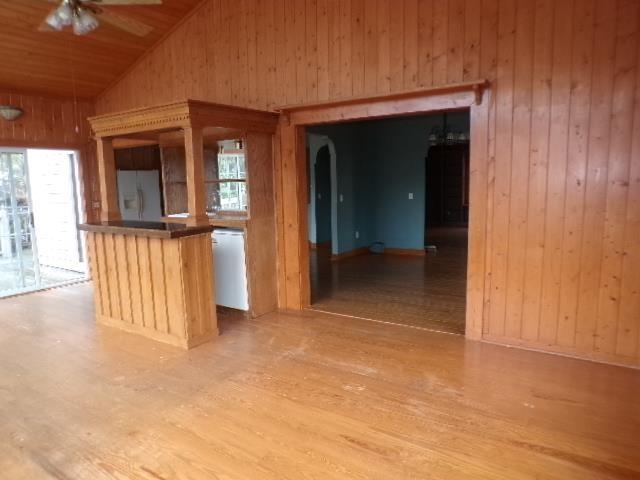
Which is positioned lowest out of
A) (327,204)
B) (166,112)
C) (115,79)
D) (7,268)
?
(7,268)

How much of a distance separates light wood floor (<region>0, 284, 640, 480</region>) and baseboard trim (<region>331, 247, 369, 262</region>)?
368 centimetres

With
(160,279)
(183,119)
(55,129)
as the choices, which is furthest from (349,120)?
(55,129)

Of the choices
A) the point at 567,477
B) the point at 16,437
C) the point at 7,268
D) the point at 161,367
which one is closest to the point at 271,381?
the point at 161,367

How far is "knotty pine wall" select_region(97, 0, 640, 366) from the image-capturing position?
3211 millimetres

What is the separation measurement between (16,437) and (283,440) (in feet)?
4.95

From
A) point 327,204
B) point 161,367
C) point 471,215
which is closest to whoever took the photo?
point 161,367

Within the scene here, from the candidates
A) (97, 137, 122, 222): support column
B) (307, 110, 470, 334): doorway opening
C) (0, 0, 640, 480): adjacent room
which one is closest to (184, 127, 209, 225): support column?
(0, 0, 640, 480): adjacent room

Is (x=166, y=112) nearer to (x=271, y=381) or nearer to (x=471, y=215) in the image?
(x=271, y=381)

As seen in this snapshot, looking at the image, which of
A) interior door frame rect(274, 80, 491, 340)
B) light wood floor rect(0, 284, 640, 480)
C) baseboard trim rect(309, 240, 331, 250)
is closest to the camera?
light wood floor rect(0, 284, 640, 480)

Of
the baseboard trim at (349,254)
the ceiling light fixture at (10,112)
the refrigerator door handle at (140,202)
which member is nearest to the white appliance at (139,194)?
the refrigerator door handle at (140,202)

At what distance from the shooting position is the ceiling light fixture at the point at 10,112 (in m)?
5.46

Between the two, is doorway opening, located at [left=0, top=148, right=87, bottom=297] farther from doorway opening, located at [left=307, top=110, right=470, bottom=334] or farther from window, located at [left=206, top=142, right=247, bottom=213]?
doorway opening, located at [left=307, top=110, right=470, bottom=334]

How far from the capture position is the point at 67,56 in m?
5.45

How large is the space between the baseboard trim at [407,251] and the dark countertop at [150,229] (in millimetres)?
4902
